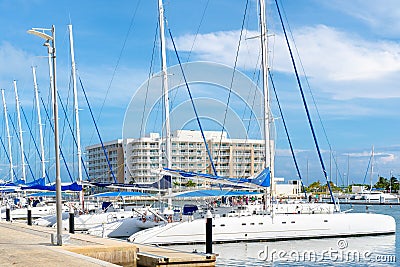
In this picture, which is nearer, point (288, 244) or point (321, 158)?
point (288, 244)

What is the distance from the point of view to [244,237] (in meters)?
35.4

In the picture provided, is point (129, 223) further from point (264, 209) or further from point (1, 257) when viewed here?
point (1, 257)

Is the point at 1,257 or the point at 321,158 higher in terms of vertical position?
the point at 321,158

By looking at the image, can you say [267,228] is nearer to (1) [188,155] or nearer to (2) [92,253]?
(2) [92,253]

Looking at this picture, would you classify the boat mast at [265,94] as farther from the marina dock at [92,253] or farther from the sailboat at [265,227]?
the marina dock at [92,253]

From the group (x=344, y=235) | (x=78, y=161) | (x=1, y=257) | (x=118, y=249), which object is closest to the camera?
(x=1, y=257)

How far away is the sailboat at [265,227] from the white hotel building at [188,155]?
11019 centimetres

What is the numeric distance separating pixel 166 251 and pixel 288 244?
14.5 meters

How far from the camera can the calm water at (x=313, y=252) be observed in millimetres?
29391

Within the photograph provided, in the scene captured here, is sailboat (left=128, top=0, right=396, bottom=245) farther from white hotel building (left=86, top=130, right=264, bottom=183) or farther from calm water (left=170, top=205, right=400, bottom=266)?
white hotel building (left=86, top=130, right=264, bottom=183)

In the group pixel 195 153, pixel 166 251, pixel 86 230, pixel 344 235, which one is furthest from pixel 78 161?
pixel 195 153

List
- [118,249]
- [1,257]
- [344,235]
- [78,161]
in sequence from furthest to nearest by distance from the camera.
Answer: [78,161]
[344,235]
[118,249]
[1,257]

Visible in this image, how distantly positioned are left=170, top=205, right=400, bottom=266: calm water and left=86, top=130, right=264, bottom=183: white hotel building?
11291 centimetres

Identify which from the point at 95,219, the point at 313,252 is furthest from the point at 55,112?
the point at 95,219
